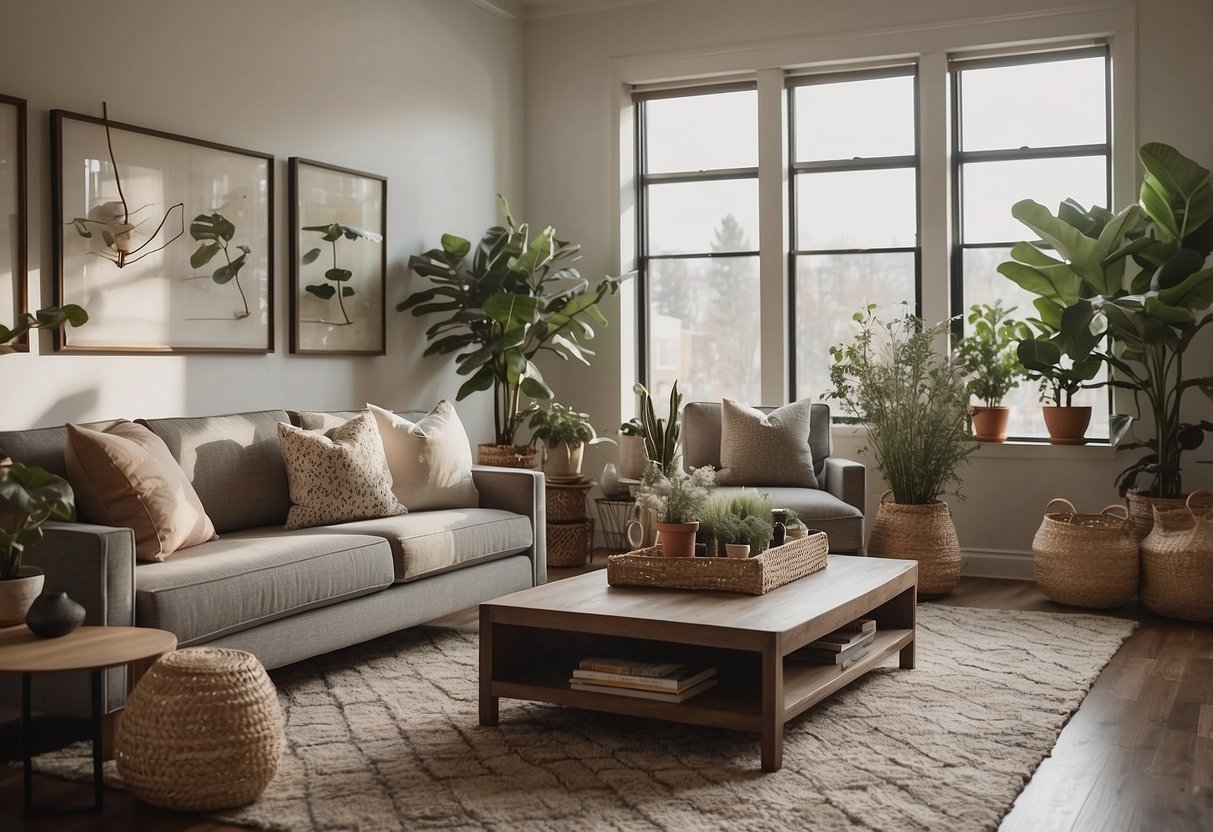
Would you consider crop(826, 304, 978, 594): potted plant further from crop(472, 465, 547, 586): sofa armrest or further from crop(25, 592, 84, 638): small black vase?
crop(25, 592, 84, 638): small black vase

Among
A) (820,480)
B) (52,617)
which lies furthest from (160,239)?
(820,480)

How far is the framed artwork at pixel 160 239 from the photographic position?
4.03 meters

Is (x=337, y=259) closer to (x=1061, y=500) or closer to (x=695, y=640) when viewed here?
(x=695, y=640)

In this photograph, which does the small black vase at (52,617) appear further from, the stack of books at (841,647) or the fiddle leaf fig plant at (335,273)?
the fiddle leaf fig plant at (335,273)

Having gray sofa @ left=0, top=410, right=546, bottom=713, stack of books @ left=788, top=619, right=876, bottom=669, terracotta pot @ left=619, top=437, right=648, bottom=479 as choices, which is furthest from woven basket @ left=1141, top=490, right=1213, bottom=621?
gray sofa @ left=0, top=410, right=546, bottom=713

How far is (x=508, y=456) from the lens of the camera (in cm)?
581

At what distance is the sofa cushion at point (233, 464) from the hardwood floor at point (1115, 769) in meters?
0.91

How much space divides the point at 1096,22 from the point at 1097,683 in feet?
11.2

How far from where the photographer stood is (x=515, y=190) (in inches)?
271

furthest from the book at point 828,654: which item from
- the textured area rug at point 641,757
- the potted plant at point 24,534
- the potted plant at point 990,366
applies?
the potted plant at point 990,366

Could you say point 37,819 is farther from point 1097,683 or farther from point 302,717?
point 1097,683

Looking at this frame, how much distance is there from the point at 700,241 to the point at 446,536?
3.11m

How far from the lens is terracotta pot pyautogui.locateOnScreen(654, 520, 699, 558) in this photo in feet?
11.7

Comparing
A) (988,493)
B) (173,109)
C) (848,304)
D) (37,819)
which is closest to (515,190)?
(848,304)
